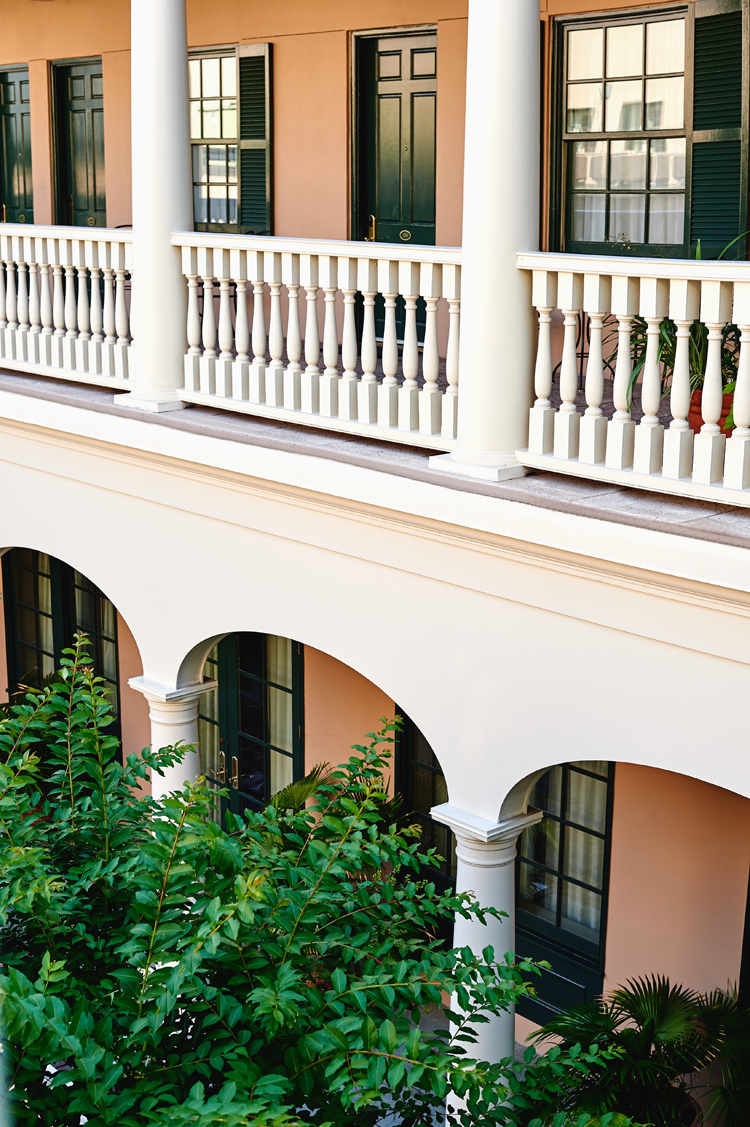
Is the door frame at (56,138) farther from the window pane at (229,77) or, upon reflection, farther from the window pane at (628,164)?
the window pane at (628,164)

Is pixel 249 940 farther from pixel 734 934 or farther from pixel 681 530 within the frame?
pixel 734 934

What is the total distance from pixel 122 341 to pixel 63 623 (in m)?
5.22

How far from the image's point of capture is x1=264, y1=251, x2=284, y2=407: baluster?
618 centimetres

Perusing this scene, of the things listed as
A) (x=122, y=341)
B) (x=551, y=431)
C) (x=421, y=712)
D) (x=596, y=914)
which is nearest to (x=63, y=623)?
(x=122, y=341)

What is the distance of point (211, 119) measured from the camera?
1010 cm

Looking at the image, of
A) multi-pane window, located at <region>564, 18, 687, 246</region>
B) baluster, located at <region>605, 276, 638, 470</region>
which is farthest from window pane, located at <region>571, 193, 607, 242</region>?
baluster, located at <region>605, 276, 638, 470</region>

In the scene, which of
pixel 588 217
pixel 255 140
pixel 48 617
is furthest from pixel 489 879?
pixel 48 617

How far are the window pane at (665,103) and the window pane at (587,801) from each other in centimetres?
384

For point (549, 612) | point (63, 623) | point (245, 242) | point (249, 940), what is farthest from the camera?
point (63, 623)

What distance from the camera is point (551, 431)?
5156 mm

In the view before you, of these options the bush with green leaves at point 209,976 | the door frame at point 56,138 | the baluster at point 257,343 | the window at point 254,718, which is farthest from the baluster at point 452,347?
the door frame at point 56,138

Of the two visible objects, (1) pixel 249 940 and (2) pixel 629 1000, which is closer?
(1) pixel 249 940

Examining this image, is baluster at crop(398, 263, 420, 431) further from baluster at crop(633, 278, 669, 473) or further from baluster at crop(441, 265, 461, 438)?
baluster at crop(633, 278, 669, 473)

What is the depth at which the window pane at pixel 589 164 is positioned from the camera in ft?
24.1
